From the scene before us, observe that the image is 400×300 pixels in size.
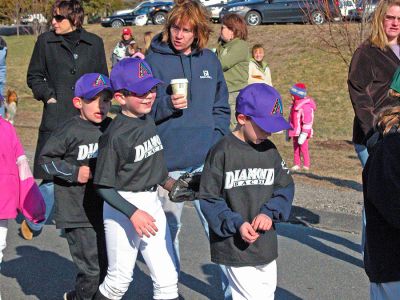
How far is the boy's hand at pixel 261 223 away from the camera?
12.6 feet

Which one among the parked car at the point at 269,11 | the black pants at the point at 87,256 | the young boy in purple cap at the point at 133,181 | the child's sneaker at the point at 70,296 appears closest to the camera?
the young boy in purple cap at the point at 133,181

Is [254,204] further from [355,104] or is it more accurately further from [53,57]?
[53,57]

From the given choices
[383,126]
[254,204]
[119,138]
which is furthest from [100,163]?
[383,126]

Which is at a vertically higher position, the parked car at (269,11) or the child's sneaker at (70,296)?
the parked car at (269,11)

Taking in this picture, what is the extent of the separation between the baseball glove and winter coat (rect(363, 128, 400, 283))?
112 centimetres

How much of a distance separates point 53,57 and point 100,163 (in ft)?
7.90

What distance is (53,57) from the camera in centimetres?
636

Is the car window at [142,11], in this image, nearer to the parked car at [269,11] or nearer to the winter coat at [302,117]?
the parked car at [269,11]

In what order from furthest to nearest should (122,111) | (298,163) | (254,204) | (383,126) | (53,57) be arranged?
1. (298,163)
2. (53,57)
3. (122,111)
4. (254,204)
5. (383,126)

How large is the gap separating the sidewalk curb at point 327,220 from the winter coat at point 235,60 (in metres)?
2.32

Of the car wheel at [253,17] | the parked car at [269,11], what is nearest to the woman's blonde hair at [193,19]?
the parked car at [269,11]

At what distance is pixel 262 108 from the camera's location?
3.94m

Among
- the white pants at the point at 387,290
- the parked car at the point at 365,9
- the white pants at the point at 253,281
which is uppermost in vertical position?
the parked car at the point at 365,9

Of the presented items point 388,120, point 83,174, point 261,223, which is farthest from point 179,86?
point 388,120
